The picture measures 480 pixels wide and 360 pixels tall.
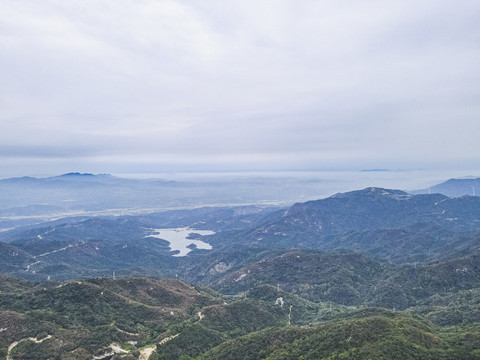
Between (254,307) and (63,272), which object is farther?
(63,272)

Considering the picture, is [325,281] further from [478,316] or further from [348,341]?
[348,341]

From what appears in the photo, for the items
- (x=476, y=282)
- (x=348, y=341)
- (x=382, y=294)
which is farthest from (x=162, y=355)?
(x=476, y=282)

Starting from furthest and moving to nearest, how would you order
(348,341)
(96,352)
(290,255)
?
(290,255) → (96,352) → (348,341)

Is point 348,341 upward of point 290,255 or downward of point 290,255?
upward

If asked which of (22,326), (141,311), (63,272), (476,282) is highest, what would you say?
(22,326)

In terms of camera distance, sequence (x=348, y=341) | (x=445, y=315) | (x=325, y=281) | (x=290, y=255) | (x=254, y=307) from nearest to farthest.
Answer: (x=348, y=341) → (x=445, y=315) → (x=254, y=307) → (x=325, y=281) → (x=290, y=255)

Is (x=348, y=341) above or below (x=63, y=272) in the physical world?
above

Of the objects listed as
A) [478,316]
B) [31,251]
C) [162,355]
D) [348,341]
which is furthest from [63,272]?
[478,316]

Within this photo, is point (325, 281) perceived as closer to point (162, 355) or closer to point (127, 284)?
point (127, 284)

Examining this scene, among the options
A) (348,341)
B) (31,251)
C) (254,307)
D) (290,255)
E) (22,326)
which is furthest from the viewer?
(31,251)
